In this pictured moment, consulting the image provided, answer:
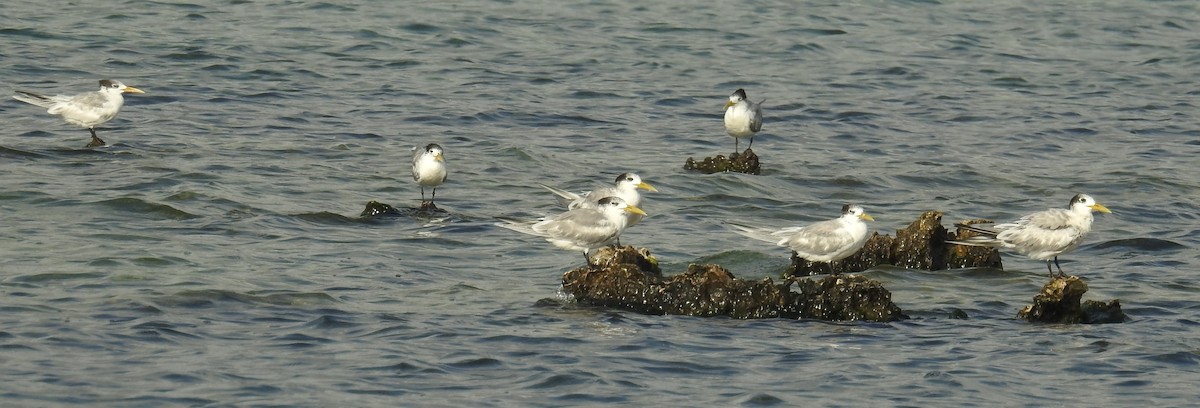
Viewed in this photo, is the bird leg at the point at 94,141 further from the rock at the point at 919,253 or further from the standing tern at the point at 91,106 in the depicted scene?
the rock at the point at 919,253

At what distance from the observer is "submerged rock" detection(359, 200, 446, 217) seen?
1480 centimetres

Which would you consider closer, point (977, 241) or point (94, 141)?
point (977, 241)

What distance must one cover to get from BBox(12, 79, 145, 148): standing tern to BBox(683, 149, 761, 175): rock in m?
6.39

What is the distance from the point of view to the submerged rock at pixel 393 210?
583 inches

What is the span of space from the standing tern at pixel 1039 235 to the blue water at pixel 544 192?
1.19ft

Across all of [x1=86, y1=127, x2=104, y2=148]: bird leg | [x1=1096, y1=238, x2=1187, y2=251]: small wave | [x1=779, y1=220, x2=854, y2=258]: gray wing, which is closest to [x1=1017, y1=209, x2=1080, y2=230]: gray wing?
[x1=779, y1=220, x2=854, y2=258]: gray wing

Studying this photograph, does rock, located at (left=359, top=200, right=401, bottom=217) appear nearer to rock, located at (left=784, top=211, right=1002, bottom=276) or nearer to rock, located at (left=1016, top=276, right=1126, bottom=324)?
rock, located at (left=784, top=211, right=1002, bottom=276)

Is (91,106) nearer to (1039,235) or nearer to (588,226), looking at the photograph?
(588,226)

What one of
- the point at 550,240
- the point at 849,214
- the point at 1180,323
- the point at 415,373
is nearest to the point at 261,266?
the point at 550,240

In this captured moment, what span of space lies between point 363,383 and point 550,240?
376cm

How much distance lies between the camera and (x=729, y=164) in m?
17.5

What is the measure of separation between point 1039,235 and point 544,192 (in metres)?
5.71

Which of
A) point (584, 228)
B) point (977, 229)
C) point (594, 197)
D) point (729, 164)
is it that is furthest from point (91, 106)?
point (977, 229)

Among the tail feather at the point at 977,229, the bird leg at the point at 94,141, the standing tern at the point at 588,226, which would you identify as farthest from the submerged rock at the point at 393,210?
the tail feather at the point at 977,229
